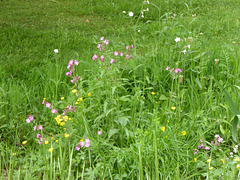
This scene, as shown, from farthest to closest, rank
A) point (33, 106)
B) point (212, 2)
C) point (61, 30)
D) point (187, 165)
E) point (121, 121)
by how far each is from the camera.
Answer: point (212, 2) < point (61, 30) < point (33, 106) < point (121, 121) < point (187, 165)

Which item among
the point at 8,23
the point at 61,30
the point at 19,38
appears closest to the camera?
the point at 19,38

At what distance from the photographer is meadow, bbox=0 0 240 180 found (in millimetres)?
1950

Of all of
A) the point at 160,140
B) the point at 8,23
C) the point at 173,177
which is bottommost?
the point at 173,177

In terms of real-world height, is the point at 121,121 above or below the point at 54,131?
above

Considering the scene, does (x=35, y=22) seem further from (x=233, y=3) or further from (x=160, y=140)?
(x=233, y=3)

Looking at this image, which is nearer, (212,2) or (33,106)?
(33,106)

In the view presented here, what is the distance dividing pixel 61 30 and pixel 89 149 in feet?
13.5

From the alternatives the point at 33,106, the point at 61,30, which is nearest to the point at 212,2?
the point at 61,30

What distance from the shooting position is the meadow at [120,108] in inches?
76.8

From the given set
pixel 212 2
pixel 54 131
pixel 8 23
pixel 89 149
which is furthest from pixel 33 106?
pixel 212 2

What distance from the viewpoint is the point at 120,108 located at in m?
2.48

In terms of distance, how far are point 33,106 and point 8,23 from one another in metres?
3.91

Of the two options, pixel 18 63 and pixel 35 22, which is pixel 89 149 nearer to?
pixel 18 63

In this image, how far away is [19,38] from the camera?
5.15 m
